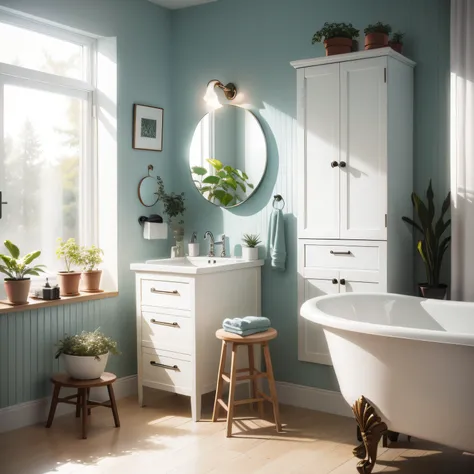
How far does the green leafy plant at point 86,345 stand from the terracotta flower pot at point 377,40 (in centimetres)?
232

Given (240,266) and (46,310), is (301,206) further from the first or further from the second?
(46,310)

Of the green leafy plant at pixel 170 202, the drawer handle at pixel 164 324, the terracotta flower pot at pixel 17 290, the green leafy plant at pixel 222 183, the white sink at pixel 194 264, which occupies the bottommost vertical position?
the drawer handle at pixel 164 324

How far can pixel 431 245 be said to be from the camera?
142 inches

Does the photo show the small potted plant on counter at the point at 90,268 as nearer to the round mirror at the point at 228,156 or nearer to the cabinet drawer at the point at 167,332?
the cabinet drawer at the point at 167,332

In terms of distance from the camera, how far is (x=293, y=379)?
4.29 meters

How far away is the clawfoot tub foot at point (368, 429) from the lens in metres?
2.93

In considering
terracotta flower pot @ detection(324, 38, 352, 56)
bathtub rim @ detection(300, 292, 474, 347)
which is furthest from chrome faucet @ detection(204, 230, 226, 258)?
terracotta flower pot @ detection(324, 38, 352, 56)

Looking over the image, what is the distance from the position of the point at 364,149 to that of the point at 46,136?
2007mm

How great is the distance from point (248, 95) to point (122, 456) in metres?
2.47

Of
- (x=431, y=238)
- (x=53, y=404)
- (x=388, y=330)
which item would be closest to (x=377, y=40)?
(x=431, y=238)

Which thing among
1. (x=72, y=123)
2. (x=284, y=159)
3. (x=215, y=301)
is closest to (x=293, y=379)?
(x=215, y=301)

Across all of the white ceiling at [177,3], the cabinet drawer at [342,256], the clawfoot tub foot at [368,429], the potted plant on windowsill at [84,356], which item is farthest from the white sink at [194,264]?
the white ceiling at [177,3]

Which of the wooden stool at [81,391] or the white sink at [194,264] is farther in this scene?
the white sink at [194,264]

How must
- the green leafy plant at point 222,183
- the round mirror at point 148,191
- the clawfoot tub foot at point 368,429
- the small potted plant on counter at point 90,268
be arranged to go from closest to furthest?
the clawfoot tub foot at point 368,429 → the small potted plant on counter at point 90,268 → the green leafy plant at point 222,183 → the round mirror at point 148,191
